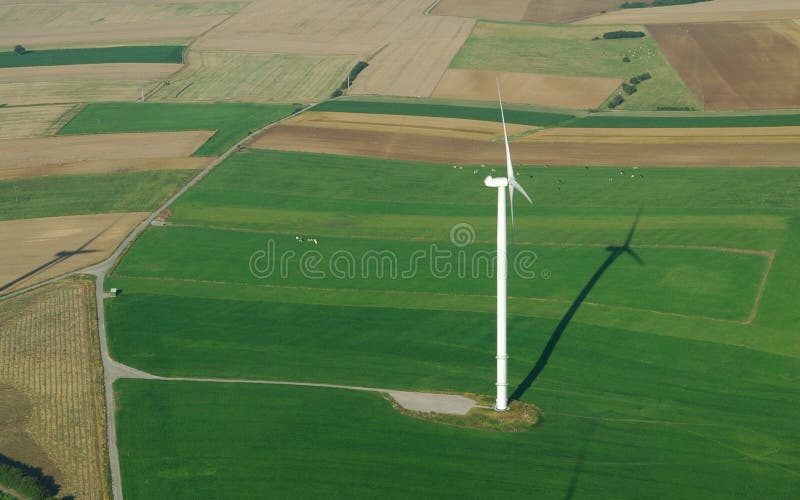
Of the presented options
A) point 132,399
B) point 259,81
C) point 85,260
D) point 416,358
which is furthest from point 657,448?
point 259,81

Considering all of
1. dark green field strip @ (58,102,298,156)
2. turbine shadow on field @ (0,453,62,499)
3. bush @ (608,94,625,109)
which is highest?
turbine shadow on field @ (0,453,62,499)

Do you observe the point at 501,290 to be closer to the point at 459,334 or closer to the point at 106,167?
the point at 459,334

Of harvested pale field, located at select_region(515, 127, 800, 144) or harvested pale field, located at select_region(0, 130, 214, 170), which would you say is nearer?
harvested pale field, located at select_region(515, 127, 800, 144)

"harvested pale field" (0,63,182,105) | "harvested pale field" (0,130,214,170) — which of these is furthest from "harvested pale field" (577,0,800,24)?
"harvested pale field" (0,130,214,170)

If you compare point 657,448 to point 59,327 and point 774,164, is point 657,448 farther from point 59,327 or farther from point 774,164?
point 774,164

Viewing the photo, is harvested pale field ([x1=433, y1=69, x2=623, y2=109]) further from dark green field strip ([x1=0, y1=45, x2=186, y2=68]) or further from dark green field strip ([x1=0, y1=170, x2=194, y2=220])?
dark green field strip ([x1=0, y1=45, x2=186, y2=68])

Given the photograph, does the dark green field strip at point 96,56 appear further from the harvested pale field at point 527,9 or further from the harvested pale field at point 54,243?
the harvested pale field at point 54,243
